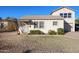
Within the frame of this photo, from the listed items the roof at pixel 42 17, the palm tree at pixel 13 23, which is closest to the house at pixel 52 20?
the roof at pixel 42 17

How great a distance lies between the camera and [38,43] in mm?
14828

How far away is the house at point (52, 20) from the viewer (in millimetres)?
14773

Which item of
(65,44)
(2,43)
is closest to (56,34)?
(65,44)

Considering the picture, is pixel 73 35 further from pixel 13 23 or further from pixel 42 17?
pixel 13 23

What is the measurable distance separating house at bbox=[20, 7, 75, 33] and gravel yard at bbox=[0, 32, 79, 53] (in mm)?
187

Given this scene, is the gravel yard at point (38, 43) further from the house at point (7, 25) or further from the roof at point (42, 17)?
the roof at point (42, 17)

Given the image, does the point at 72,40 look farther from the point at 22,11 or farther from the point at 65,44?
the point at 22,11

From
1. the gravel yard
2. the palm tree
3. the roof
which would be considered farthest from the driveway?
the palm tree

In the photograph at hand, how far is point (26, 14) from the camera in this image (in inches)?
584

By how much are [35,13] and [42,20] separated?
23cm

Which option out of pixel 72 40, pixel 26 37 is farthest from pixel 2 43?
pixel 72 40

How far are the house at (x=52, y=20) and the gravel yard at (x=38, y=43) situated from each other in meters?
0.19

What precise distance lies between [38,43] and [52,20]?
2.06 ft
